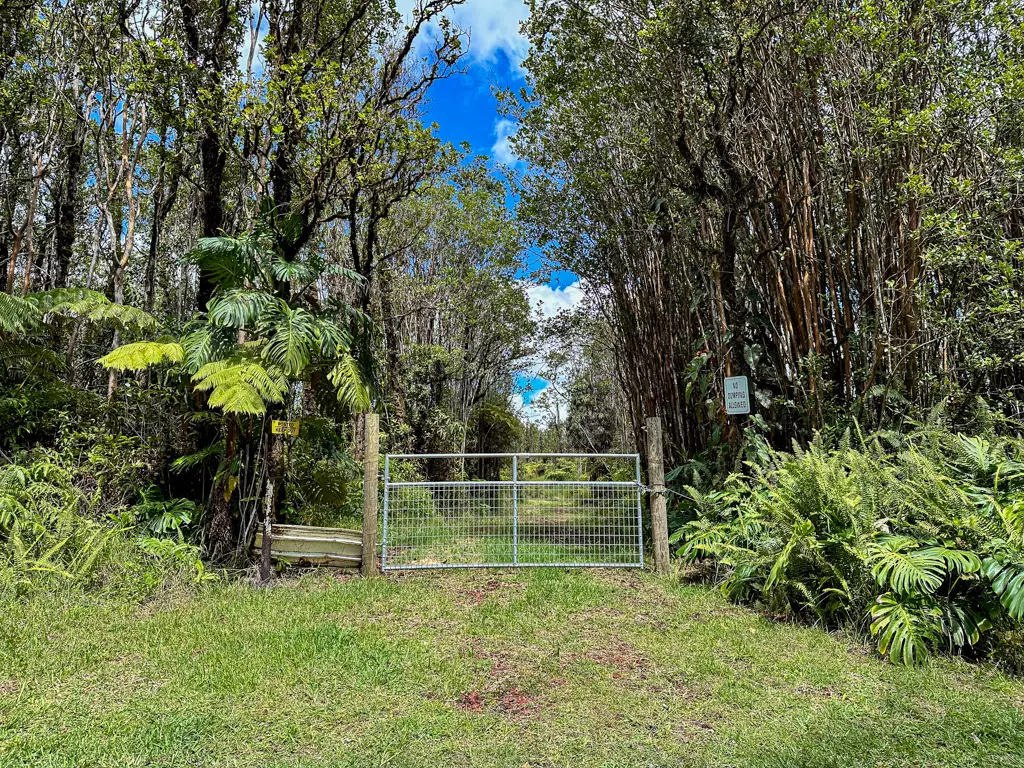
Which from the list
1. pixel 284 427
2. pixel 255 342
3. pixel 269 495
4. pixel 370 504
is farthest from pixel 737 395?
pixel 255 342

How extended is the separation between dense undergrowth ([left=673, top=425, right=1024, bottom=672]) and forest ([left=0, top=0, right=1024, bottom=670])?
2cm

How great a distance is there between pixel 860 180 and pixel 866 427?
7.19 feet

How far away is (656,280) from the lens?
827cm

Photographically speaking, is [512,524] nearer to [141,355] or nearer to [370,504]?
[370,504]

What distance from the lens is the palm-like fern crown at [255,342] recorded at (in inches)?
197

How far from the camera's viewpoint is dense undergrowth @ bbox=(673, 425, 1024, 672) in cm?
343

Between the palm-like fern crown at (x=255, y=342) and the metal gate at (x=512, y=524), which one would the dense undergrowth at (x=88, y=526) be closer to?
the palm-like fern crown at (x=255, y=342)

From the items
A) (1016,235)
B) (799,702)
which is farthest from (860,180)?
(799,702)

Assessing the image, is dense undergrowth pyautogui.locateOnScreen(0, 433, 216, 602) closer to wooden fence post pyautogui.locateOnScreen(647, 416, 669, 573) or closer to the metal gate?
the metal gate

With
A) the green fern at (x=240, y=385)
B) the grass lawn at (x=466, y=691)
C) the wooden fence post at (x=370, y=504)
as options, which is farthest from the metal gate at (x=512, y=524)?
the green fern at (x=240, y=385)

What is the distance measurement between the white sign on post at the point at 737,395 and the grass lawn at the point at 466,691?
202 centimetres

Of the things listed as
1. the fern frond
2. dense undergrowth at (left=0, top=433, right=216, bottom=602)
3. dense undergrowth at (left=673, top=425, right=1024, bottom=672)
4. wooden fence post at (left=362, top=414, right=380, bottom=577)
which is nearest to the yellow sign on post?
wooden fence post at (left=362, top=414, right=380, bottom=577)

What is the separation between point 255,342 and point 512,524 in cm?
305

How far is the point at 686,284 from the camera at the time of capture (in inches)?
290
